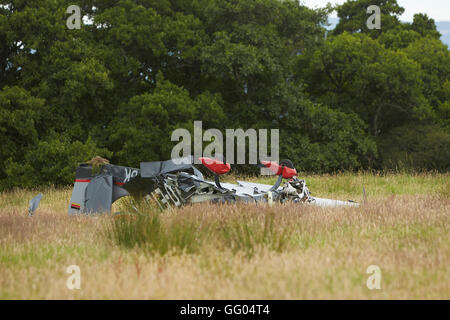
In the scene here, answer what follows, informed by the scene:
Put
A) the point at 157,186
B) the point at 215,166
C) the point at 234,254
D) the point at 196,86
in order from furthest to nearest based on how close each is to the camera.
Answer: the point at 196,86
the point at 157,186
the point at 215,166
the point at 234,254

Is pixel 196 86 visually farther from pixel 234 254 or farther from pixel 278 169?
pixel 234 254

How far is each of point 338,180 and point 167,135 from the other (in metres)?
8.12

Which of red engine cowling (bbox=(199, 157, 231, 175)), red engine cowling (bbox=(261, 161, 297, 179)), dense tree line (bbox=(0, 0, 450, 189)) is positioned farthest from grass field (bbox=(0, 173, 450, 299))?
dense tree line (bbox=(0, 0, 450, 189))

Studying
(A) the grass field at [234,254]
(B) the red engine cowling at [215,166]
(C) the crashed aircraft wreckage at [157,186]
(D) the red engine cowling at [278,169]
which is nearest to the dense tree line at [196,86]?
(C) the crashed aircraft wreckage at [157,186]

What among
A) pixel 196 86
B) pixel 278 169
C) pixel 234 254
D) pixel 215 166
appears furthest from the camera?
pixel 196 86

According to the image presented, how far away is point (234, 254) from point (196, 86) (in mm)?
20279

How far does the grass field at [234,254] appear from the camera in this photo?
3521mm

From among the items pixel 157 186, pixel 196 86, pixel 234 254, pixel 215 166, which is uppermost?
pixel 196 86

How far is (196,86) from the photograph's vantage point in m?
24.1

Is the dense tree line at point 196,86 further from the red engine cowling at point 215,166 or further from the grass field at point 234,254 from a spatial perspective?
the grass field at point 234,254

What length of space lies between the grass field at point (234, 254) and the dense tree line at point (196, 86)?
12332mm

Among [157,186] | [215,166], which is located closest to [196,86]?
[157,186]

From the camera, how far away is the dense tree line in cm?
1884
